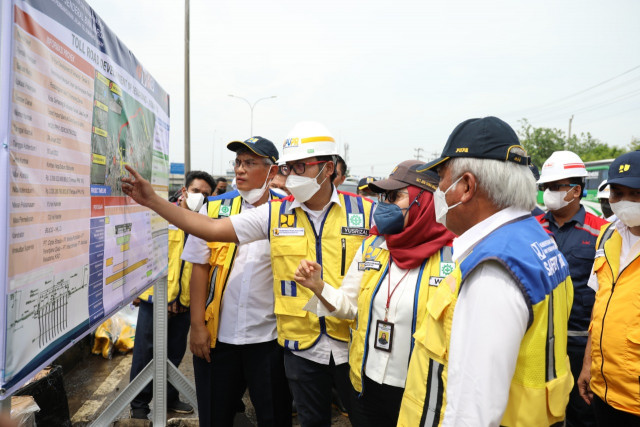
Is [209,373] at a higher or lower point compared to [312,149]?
lower

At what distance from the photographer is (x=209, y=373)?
2.78 metres

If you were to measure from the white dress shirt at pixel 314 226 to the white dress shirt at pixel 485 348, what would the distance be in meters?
1.26

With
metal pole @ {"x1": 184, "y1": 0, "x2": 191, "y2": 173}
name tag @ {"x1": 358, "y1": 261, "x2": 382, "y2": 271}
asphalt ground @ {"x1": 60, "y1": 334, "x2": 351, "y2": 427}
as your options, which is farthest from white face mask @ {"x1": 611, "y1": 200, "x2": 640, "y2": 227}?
metal pole @ {"x1": 184, "y1": 0, "x2": 191, "y2": 173}

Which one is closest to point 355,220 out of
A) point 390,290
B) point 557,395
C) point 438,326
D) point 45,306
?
point 390,290

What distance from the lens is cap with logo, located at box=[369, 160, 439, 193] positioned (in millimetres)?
2186

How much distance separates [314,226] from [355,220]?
253 millimetres

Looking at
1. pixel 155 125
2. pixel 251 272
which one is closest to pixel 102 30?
pixel 155 125

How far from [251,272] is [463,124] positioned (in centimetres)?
176

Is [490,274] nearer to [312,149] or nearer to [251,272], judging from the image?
[312,149]

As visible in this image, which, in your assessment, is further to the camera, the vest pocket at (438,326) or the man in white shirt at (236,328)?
the man in white shirt at (236,328)

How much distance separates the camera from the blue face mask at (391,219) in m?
2.16

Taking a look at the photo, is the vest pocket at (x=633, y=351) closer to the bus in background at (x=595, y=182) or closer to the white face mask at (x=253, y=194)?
the white face mask at (x=253, y=194)

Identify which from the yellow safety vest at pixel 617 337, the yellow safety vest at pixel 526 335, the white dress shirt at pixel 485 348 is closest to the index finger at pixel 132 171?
the yellow safety vest at pixel 526 335

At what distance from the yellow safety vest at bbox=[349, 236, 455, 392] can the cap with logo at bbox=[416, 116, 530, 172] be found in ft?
2.67
